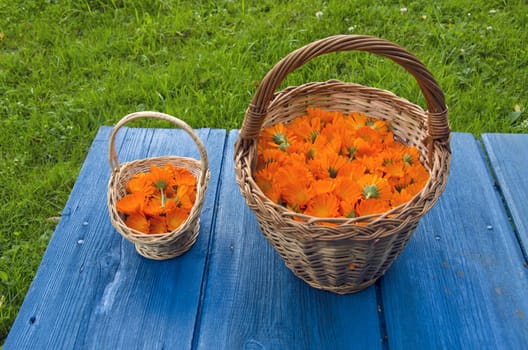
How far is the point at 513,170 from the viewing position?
1.43 meters

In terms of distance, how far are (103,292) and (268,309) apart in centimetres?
38

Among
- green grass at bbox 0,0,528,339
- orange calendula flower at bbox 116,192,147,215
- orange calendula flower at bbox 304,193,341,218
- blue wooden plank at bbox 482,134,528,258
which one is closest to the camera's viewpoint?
orange calendula flower at bbox 304,193,341,218

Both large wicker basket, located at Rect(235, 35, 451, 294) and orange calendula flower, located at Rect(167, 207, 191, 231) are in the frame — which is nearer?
large wicker basket, located at Rect(235, 35, 451, 294)

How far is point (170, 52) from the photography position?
2.49 metres

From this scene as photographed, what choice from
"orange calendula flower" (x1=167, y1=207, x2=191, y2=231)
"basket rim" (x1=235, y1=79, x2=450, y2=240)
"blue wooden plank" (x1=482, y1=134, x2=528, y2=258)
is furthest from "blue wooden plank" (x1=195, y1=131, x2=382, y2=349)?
"blue wooden plank" (x1=482, y1=134, x2=528, y2=258)

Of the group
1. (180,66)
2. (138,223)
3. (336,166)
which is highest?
(336,166)

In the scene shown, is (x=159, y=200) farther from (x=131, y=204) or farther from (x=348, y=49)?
(x=348, y=49)

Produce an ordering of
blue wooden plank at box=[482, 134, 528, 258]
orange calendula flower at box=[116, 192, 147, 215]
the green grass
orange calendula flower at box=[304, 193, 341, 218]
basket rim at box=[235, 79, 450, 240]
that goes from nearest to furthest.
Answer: basket rim at box=[235, 79, 450, 240], orange calendula flower at box=[304, 193, 341, 218], orange calendula flower at box=[116, 192, 147, 215], blue wooden plank at box=[482, 134, 528, 258], the green grass

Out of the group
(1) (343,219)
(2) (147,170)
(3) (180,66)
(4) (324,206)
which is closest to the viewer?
(1) (343,219)

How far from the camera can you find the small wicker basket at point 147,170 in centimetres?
113

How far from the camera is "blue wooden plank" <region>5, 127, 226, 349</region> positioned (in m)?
1.10

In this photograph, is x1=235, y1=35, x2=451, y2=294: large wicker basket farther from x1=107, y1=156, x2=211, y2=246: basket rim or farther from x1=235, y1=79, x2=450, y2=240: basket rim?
x1=107, y1=156, x2=211, y2=246: basket rim

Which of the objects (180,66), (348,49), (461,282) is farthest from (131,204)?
(180,66)

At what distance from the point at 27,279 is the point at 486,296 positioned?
4.55 ft
